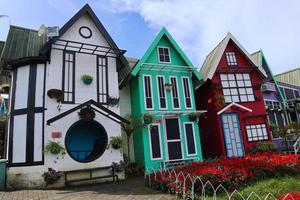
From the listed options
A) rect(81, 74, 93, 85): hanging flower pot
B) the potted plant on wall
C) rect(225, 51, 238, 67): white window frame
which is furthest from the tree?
A: rect(225, 51, 238, 67): white window frame

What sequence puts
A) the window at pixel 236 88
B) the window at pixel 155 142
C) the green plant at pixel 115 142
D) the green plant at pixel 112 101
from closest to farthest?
the green plant at pixel 115 142
the green plant at pixel 112 101
the window at pixel 155 142
the window at pixel 236 88

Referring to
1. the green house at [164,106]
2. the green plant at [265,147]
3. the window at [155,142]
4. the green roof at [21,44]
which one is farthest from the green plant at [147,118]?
the green plant at [265,147]

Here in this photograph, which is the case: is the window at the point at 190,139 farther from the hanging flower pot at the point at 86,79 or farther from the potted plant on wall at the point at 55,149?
the potted plant on wall at the point at 55,149

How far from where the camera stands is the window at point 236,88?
726 inches

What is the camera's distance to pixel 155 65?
A: 655 inches

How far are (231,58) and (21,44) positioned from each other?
15253 millimetres

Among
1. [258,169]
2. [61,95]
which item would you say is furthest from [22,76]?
[258,169]

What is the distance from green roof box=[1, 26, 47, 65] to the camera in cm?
1295

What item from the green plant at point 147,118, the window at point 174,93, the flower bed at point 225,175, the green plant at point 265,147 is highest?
the window at point 174,93

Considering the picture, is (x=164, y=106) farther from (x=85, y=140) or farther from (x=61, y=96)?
(x=61, y=96)

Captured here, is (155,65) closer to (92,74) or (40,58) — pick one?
(92,74)

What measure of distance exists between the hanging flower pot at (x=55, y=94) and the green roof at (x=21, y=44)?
246cm

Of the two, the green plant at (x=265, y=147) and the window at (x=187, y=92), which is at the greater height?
the window at (x=187, y=92)

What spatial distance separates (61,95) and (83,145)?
403cm
